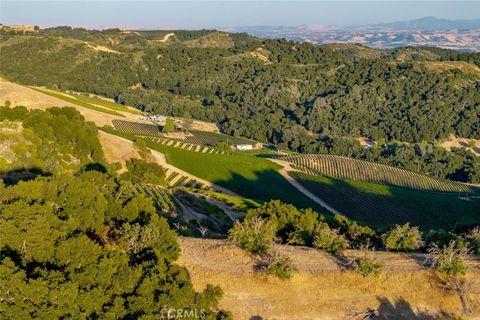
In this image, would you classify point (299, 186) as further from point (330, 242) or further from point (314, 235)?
point (330, 242)

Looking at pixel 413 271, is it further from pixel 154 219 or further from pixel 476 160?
pixel 476 160

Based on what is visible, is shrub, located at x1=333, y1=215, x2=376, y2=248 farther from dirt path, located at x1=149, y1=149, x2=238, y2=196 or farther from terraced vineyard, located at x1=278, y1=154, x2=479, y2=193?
terraced vineyard, located at x1=278, y1=154, x2=479, y2=193

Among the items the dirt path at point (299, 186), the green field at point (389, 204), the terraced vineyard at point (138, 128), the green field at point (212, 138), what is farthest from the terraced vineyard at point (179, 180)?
the green field at point (212, 138)

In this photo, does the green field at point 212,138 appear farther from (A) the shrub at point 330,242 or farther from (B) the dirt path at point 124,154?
(A) the shrub at point 330,242

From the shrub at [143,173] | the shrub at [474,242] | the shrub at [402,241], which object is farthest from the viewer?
the shrub at [143,173]

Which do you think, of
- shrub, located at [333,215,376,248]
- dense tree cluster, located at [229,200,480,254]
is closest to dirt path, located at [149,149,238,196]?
dense tree cluster, located at [229,200,480,254]

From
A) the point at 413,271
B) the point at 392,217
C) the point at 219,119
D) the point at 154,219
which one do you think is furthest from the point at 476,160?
the point at 154,219

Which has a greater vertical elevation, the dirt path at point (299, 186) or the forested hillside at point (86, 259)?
the forested hillside at point (86, 259)
